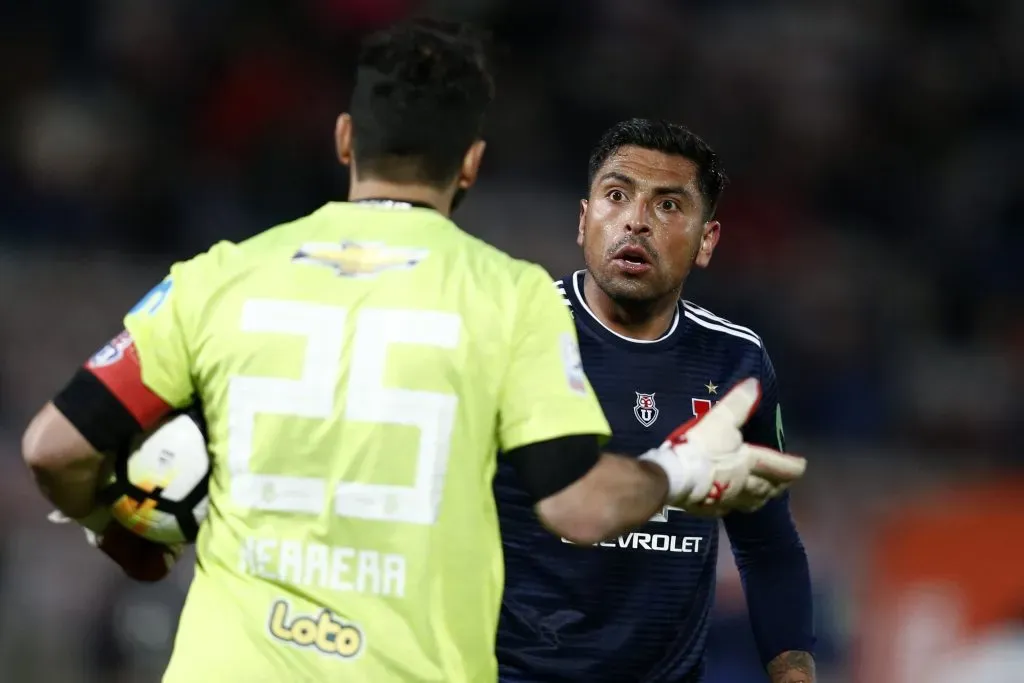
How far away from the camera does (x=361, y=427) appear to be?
2783 mm

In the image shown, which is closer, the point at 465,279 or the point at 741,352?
the point at 465,279

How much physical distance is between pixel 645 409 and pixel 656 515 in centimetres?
31

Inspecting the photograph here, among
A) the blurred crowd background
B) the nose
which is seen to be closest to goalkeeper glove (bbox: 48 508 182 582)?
the nose

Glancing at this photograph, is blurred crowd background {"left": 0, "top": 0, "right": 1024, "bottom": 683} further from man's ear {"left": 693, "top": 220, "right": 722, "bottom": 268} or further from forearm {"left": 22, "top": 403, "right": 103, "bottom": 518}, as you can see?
forearm {"left": 22, "top": 403, "right": 103, "bottom": 518}

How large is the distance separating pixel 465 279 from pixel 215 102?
7216 mm

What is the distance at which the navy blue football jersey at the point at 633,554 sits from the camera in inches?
165

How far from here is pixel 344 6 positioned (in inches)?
405

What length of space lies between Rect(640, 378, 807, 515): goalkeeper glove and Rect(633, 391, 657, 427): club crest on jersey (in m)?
0.90

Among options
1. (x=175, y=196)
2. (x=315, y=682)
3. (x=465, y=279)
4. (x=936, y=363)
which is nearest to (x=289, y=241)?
(x=465, y=279)

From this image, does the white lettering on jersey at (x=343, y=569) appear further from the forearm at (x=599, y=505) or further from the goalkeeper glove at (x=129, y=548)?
the goalkeeper glove at (x=129, y=548)

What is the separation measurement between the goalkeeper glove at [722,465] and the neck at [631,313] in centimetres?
105

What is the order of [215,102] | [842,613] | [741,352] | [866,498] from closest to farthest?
[741,352], [842,613], [866,498], [215,102]

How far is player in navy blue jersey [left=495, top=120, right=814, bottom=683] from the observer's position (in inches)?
165

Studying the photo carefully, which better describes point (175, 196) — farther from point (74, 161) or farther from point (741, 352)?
point (741, 352)
